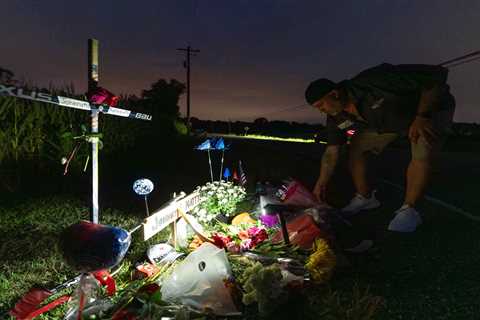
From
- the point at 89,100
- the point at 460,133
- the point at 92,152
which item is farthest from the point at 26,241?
the point at 460,133

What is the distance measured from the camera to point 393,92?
13.1 feet

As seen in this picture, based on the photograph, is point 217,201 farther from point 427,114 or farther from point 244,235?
point 427,114

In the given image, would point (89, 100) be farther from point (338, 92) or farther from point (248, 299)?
point (338, 92)

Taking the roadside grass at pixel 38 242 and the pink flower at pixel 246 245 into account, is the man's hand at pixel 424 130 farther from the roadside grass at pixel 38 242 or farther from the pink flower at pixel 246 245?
the roadside grass at pixel 38 242

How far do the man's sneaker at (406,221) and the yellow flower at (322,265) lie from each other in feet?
4.94

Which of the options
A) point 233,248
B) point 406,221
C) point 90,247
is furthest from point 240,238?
point 90,247

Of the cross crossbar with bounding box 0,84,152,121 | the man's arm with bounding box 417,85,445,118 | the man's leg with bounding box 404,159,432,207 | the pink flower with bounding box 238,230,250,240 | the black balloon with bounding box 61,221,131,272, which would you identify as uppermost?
the man's arm with bounding box 417,85,445,118

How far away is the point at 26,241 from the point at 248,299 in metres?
2.74

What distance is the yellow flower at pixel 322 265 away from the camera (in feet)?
9.38

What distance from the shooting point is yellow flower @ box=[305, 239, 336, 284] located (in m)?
2.86

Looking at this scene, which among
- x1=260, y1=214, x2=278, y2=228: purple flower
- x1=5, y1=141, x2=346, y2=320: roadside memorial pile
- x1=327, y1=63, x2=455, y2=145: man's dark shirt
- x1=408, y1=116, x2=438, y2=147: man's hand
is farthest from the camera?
x1=260, y1=214, x2=278, y2=228: purple flower

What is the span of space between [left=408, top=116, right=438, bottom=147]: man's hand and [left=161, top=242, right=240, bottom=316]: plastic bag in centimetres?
249

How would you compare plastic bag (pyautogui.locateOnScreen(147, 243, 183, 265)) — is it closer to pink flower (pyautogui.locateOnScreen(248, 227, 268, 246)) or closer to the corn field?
pink flower (pyautogui.locateOnScreen(248, 227, 268, 246))

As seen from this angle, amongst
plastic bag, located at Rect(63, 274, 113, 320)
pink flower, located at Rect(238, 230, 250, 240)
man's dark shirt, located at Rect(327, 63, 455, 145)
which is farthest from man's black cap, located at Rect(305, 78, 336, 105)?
plastic bag, located at Rect(63, 274, 113, 320)
